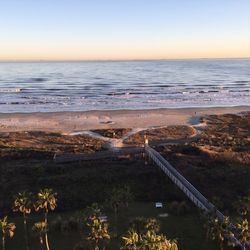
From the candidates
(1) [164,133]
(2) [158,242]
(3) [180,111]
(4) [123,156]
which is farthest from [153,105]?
(2) [158,242]

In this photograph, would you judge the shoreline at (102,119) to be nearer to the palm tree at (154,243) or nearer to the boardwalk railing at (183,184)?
the boardwalk railing at (183,184)

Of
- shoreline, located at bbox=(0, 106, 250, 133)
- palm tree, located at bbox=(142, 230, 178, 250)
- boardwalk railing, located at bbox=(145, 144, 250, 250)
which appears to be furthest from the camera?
shoreline, located at bbox=(0, 106, 250, 133)

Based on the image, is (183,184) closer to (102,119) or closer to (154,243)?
(154,243)

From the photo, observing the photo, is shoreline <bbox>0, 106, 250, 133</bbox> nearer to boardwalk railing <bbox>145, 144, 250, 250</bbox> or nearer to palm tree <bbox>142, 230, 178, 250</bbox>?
boardwalk railing <bbox>145, 144, 250, 250</bbox>

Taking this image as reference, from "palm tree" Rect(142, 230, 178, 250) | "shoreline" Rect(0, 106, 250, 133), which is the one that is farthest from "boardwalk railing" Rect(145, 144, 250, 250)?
"shoreline" Rect(0, 106, 250, 133)

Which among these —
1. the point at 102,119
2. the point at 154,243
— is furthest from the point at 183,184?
the point at 102,119

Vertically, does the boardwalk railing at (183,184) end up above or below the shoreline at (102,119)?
above

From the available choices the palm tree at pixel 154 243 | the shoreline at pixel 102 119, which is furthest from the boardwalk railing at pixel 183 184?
the shoreline at pixel 102 119
